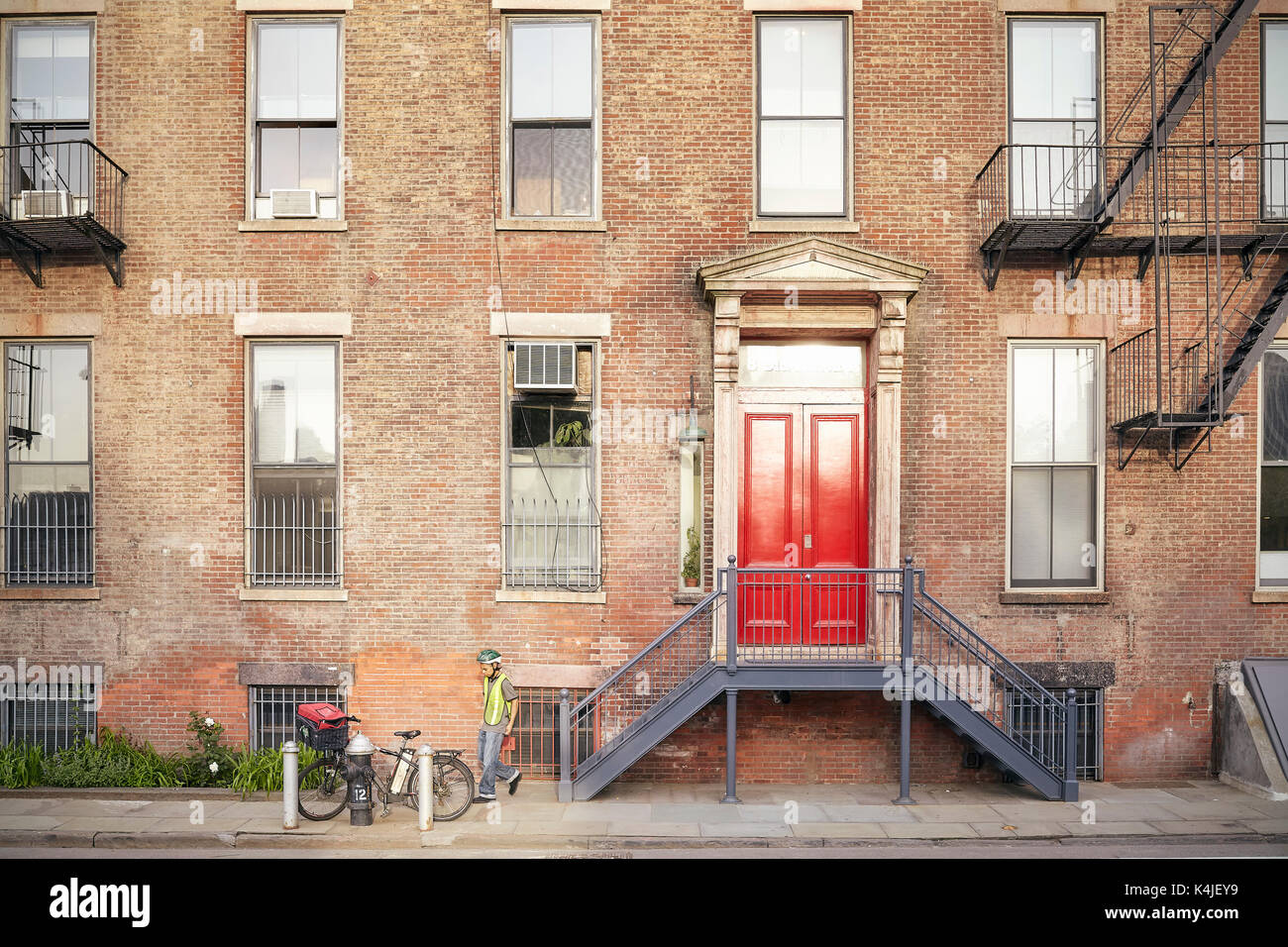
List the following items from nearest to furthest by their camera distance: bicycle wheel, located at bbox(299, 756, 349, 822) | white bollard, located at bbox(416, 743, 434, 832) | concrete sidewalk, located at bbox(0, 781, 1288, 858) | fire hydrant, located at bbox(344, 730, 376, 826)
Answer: concrete sidewalk, located at bbox(0, 781, 1288, 858)
white bollard, located at bbox(416, 743, 434, 832)
fire hydrant, located at bbox(344, 730, 376, 826)
bicycle wheel, located at bbox(299, 756, 349, 822)

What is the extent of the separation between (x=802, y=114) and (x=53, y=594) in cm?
1066

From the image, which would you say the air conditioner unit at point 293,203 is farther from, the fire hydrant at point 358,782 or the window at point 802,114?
the fire hydrant at point 358,782

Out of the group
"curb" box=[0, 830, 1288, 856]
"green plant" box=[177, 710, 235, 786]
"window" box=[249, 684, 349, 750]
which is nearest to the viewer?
"curb" box=[0, 830, 1288, 856]

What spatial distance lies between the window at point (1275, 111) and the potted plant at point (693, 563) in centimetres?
783

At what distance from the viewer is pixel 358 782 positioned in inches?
346

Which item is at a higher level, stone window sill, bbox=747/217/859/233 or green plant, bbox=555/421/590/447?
stone window sill, bbox=747/217/859/233

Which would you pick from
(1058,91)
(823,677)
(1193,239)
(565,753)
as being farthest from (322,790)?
(1058,91)

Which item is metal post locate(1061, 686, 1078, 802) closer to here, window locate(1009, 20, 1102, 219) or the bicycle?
window locate(1009, 20, 1102, 219)

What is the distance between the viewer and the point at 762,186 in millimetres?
10703

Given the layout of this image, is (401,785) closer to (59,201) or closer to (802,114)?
(59,201)

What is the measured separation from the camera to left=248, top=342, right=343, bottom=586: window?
35.3 feet

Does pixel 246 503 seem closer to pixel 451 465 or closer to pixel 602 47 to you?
pixel 451 465

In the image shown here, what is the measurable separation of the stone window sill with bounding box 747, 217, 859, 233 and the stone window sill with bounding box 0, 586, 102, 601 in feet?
29.4

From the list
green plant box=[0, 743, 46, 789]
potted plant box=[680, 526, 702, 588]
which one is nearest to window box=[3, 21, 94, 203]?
green plant box=[0, 743, 46, 789]
